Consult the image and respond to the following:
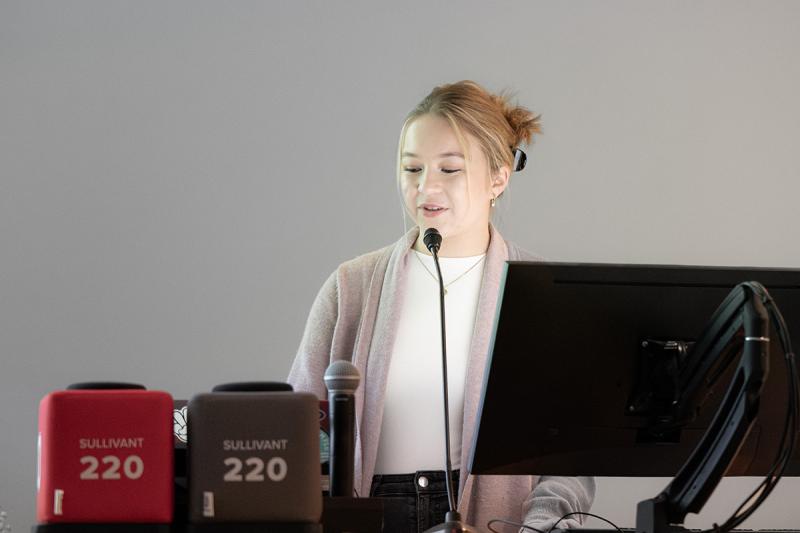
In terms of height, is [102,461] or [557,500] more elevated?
[102,461]

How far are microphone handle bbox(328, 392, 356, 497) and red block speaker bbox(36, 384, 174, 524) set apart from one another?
245 millimetres

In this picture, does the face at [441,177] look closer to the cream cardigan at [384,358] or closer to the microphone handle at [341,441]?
the cream cardigan at [384,358]

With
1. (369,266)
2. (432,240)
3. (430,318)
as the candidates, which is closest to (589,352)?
(432,240)

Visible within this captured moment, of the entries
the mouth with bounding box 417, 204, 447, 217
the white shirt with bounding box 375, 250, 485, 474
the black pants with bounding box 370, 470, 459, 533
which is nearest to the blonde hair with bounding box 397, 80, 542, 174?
the mouth with bounding box 417, 204, 447, 217

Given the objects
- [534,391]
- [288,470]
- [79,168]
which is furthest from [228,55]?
[288,470]

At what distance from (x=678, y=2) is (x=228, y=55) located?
1497 mm

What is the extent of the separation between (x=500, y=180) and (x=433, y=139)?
0.19 m

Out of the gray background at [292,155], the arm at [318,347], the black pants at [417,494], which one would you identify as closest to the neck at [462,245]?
the arm at [318,347]

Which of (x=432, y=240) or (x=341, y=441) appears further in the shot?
(x=432, y=240)

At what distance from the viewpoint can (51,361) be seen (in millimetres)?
3504

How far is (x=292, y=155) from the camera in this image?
359cm

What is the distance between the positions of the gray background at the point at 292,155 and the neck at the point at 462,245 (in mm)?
1147

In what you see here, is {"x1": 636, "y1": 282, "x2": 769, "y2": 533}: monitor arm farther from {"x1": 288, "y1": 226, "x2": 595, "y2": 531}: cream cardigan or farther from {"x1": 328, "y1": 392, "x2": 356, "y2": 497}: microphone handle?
{"x1": 288, "y1": 226, "x2": 595, "y2": 531}: cream cardigan

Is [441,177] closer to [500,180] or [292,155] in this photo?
[500,180]
